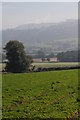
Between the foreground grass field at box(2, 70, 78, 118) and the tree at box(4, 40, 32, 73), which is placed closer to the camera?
the foreground grass field at box(2, 70, 78, 118)

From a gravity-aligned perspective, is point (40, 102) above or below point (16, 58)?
below

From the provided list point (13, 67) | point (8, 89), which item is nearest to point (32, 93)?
point (8, 89)

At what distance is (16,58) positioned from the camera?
66625mm

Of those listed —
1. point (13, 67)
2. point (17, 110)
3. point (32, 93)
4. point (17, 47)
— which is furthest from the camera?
point (17, 47)

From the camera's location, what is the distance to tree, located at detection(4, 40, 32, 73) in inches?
2564

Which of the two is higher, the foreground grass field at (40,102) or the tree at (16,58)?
the tree at (16,58)

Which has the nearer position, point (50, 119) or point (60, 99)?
point (50, 119)

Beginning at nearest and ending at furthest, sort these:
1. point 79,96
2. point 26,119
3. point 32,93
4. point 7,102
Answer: point 26,119
point 7,102
point 79,96
point 32,93

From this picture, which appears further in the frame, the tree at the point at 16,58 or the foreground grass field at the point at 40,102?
the tree at the point at 16,58

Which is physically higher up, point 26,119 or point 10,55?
point 10,55

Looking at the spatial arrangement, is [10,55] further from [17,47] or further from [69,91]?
[69,91]

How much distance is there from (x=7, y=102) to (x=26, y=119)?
16.0 ft

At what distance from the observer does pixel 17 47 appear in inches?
2734

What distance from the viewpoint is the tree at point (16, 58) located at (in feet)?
214
